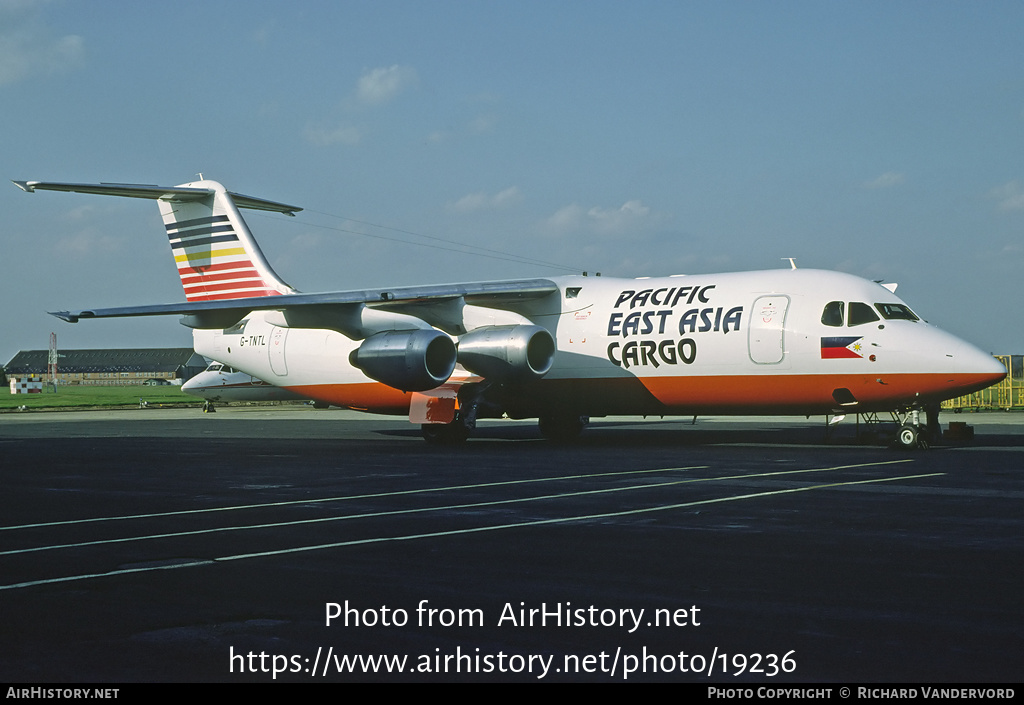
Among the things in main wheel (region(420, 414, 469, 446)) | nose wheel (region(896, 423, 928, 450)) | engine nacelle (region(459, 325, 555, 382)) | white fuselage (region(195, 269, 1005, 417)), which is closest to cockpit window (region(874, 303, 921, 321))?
white fuselage (region(195, 269, 1005, 417))

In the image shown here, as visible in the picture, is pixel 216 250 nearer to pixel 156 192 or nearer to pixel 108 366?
pixel 156 192

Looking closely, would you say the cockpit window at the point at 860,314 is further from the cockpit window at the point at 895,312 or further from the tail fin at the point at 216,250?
the tail fin at the point at 216,250

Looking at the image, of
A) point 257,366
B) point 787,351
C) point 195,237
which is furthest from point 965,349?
point 195,237

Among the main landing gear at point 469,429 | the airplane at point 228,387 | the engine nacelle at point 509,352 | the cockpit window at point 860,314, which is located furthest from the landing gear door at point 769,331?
the airplane at point 228,387

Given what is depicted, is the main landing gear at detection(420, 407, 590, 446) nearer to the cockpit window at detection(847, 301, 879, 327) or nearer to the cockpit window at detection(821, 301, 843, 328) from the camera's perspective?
the cockpit window at detection(821, 301, 843, 328)

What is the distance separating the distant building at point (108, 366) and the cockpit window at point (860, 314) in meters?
153

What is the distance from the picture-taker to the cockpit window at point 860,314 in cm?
2056

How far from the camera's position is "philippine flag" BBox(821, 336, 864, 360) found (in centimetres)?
2034

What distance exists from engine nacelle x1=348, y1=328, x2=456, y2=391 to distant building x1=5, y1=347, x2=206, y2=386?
14673cm

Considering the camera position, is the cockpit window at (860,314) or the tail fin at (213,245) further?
the tail fin at (213,245)

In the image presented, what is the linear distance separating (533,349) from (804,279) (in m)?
6.00

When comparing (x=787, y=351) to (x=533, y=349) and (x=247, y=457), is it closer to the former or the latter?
(x=533, y=349)
